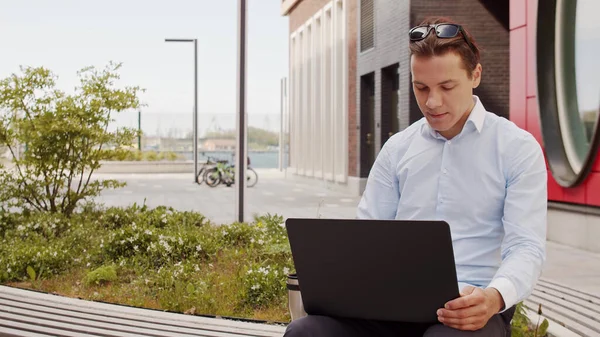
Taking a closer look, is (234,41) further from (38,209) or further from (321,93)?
(321,93)

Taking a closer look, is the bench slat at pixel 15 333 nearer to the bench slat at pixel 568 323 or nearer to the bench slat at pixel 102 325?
the bench slat at pixel 102 325

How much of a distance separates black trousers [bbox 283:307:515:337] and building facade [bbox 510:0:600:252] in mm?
6382

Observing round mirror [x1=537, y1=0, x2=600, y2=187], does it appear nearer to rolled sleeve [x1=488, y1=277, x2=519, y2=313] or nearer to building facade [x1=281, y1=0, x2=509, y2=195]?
building facade [x1=281, y1=0, x2=509, y2=195]

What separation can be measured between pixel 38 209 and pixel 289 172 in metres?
17.9

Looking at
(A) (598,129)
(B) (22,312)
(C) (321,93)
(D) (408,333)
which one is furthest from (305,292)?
(C) (321,93)

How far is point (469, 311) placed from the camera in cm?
174

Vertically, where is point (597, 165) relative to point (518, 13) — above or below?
below

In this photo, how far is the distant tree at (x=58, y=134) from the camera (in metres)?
8.73

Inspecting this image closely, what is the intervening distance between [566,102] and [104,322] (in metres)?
6.05

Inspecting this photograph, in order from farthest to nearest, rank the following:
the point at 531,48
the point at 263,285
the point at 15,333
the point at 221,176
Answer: the point at 221,176 → the point at 531,48 → the point at 263,285 → the point at 15,333

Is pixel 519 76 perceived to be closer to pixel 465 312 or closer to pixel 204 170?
pixel 465 312

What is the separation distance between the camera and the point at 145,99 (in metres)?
9.17

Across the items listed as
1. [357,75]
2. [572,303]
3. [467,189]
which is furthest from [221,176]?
[467,189]

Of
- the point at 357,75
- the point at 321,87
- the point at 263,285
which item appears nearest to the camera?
the point at 263,285
